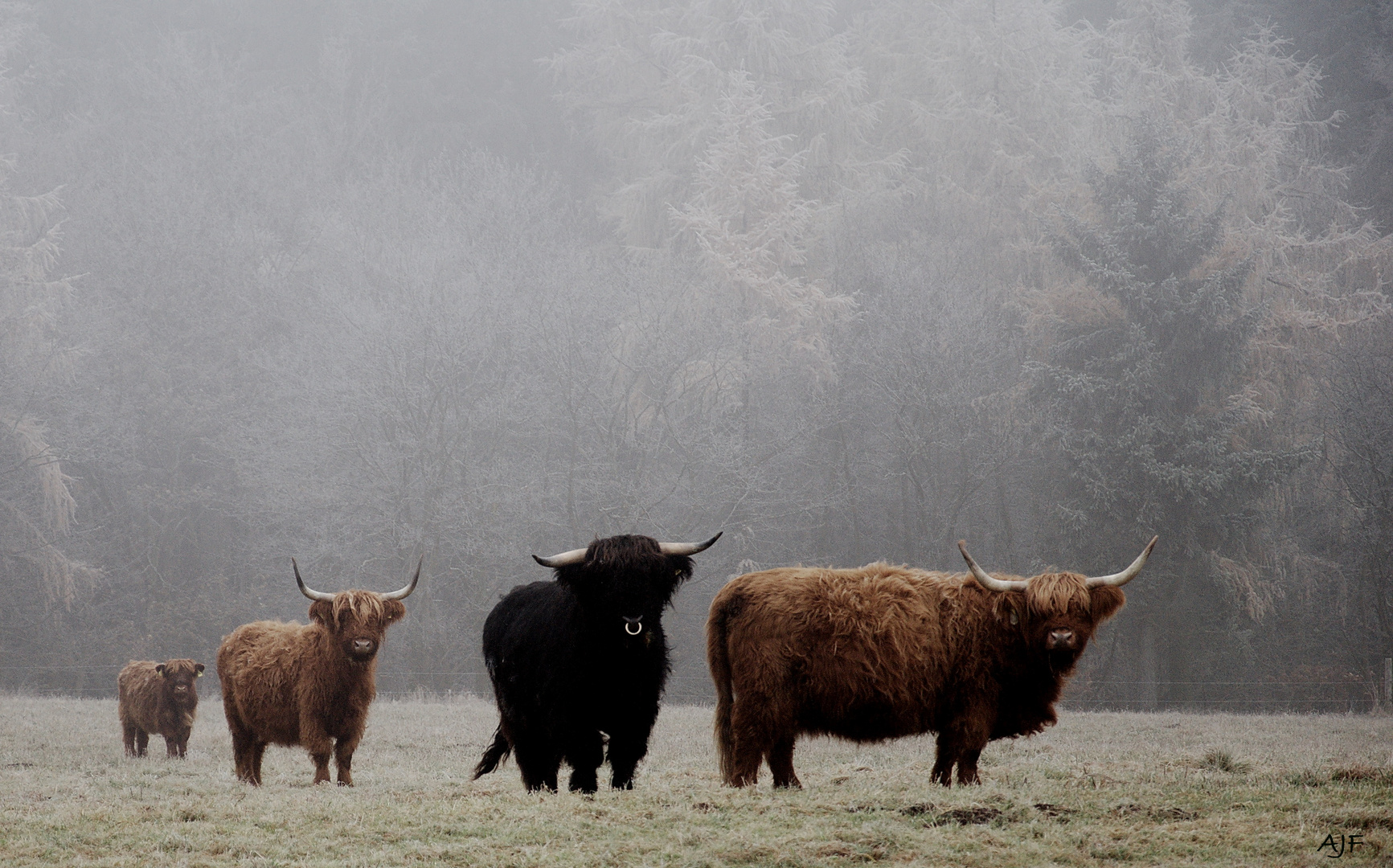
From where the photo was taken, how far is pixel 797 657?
8633 millimetres

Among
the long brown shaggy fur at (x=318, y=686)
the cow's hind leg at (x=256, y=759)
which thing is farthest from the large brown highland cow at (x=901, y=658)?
the cow's hind leg at (x=256, y=759)

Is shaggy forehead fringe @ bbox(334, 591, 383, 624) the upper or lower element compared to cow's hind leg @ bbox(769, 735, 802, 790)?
upper

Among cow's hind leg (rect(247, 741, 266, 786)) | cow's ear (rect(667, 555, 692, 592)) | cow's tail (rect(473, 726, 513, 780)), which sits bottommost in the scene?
cow's hind leg (rect(247, 741, 266, 786))

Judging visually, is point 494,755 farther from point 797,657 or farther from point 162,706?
point 162,706

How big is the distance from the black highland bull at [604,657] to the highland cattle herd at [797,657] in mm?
12

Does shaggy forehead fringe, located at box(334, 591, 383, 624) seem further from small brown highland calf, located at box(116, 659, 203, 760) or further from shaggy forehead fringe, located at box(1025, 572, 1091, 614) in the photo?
shaggy forehead fringe, located at box(1025, 572, 1091, 614)

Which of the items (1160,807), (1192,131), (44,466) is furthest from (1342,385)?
(44,466)

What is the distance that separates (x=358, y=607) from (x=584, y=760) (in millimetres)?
3586

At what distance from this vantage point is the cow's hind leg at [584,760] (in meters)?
8.55

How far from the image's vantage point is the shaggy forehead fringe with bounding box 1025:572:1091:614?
28.0ft

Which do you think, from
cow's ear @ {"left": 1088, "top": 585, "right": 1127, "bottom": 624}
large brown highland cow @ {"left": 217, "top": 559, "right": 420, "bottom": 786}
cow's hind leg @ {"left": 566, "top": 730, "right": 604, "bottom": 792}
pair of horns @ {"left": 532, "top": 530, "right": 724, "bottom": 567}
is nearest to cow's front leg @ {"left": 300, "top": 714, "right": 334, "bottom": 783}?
large brown highland cow @ {"left": 217, "top": 559, "right": 420, "bottom": 786}

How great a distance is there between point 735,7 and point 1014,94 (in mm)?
7975

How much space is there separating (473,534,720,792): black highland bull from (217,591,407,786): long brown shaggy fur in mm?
2843

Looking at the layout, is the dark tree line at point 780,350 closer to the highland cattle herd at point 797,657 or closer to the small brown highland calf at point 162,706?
the small brown highland calf at point 162,706
